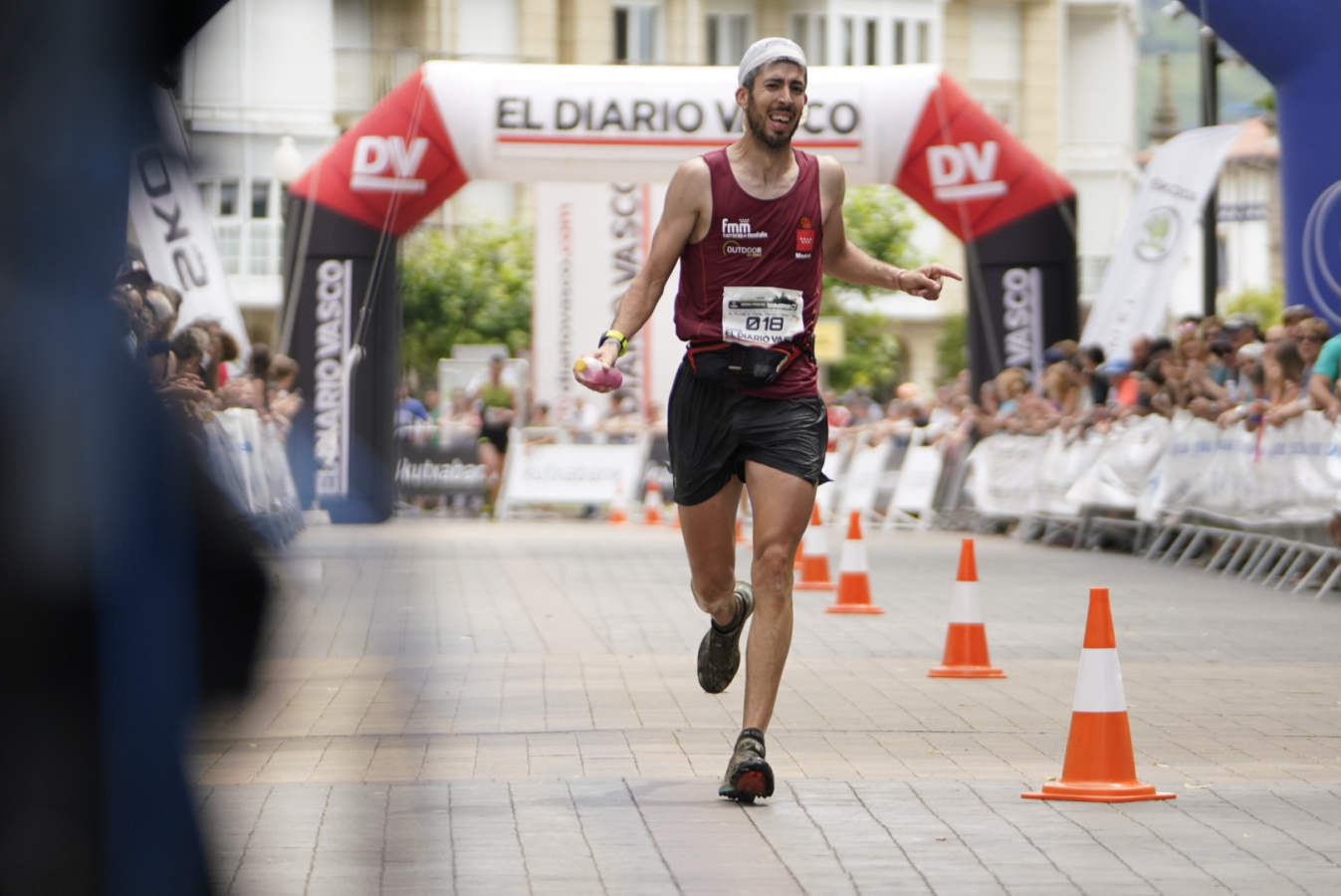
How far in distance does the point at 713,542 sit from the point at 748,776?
0.87 m

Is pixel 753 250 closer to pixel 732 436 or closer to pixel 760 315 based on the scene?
pixel 760 315

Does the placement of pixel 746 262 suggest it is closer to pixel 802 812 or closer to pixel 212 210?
pixel 802 812

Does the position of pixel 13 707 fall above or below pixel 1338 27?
below

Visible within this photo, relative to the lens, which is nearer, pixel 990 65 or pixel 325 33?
pixel 325 33

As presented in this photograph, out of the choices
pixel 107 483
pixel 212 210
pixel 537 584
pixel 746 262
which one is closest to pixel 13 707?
pixel 107 483

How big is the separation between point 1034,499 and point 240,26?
19422 millimetres

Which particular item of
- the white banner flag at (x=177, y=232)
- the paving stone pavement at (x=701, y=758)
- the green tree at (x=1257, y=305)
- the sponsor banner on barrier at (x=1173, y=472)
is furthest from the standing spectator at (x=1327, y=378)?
the green tree at (x=1257, y=305)

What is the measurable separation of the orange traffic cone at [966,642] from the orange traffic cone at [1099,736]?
3.17m

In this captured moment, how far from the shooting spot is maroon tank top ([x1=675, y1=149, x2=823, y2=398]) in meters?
6.40

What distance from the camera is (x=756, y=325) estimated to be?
6.42m

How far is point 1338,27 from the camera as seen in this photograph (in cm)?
1633

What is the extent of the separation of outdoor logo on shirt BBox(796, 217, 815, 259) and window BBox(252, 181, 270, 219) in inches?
193

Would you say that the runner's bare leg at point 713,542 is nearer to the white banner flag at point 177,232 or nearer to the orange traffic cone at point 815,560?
the white banner flag at point 177,232

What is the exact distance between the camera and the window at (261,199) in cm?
151
